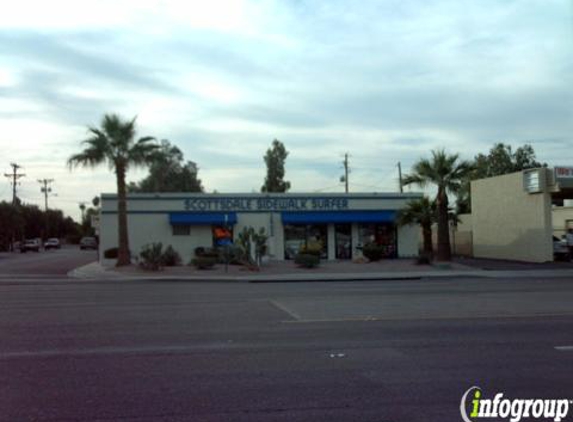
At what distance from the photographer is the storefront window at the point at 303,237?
38.4 meters

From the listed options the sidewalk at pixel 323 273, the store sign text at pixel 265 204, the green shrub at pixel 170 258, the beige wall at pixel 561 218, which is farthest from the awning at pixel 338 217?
the beige wall at pixel 561 218

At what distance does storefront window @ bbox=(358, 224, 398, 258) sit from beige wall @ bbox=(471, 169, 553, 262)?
5.14m

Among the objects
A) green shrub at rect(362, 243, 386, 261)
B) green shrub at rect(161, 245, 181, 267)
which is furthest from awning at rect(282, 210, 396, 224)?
green shrub at rect(161, 245, 181, 267)

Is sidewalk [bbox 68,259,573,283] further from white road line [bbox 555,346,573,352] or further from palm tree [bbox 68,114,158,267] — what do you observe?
white road line [bbox 555,346,573,352]

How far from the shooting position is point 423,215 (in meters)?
33.2

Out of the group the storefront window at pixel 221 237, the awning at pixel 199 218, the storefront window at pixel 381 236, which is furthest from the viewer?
the storefront window at pixel 381 236

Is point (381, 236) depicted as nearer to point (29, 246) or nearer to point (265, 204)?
point (265, 204)

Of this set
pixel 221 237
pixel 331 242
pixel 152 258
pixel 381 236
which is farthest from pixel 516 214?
pixel 152 258

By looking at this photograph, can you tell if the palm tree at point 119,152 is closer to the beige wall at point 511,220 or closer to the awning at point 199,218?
the awning at point 199,218

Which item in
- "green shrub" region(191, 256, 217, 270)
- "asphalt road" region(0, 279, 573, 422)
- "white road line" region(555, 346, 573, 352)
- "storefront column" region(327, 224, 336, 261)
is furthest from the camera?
"storefront column" region(327, 224, 336, 261)

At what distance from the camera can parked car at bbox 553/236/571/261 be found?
3508 centimetres

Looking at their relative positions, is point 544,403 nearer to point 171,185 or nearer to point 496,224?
point 496,224

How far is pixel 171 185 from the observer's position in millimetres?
69438

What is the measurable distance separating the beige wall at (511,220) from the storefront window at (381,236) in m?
5.14
